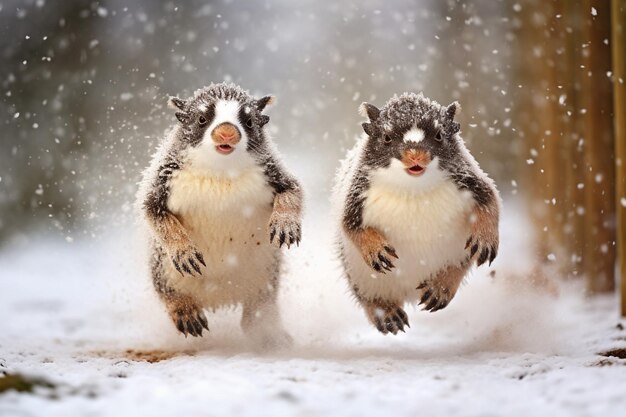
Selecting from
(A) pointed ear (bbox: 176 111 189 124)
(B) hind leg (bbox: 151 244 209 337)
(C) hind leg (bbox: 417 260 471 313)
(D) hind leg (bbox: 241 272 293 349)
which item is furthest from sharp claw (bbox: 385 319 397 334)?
(A) pointed ear (bbox: 176 111 189 124)

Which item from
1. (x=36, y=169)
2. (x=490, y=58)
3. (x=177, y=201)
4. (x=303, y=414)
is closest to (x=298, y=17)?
(x=490, y=58)

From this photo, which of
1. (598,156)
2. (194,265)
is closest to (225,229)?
(194,265)

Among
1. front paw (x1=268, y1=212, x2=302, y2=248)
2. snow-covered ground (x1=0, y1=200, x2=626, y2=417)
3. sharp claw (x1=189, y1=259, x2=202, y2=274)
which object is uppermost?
front paw (x1=268, y1=212, x2=302, y2=248)

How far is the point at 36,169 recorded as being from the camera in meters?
5.50

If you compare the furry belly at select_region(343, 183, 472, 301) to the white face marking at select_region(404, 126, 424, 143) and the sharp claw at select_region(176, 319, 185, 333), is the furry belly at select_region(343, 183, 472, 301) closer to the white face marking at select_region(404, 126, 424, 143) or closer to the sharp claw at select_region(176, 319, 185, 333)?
the white face marking at select_region(404, 126, 424, 143)

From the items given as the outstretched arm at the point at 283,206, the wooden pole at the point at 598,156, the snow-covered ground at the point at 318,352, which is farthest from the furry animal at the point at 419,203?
the wooden pole at the point at 598,156

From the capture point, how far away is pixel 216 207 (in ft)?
9.01

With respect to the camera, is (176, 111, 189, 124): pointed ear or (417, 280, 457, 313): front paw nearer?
(417, 280, 457, 313): front paw

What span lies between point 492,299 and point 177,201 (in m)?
1.37

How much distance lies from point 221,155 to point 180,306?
591 mm

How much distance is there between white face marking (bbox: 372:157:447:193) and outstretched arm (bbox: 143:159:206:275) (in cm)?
67

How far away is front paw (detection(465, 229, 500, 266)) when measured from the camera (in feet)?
8.55

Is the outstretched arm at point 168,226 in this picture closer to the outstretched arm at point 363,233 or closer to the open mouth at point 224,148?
the open mouth at point 224,148

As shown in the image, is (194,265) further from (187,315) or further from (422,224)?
(422,224)
